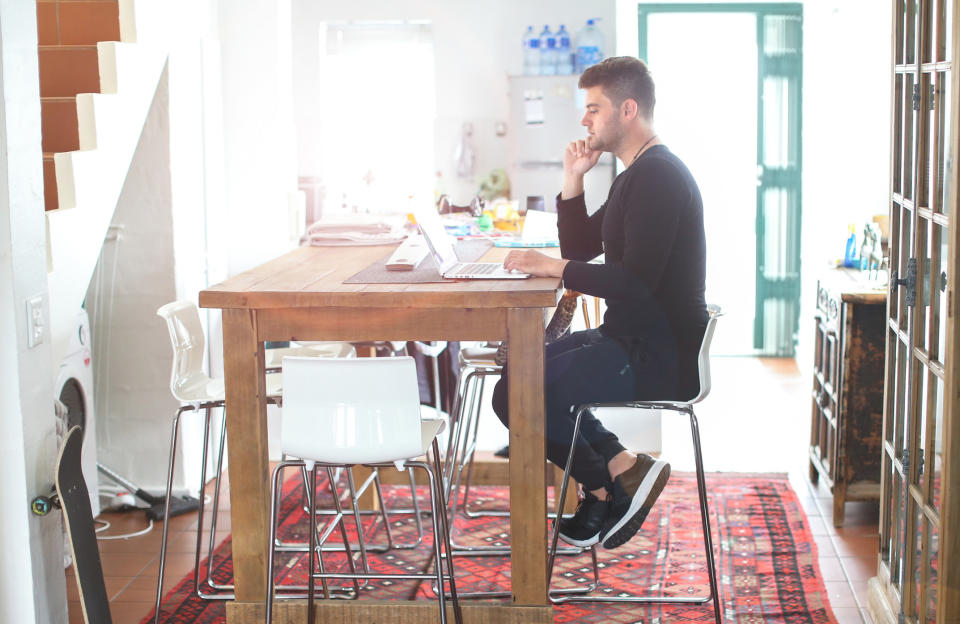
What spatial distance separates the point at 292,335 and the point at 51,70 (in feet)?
7.12

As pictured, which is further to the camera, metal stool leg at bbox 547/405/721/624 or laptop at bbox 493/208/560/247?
laptop at bbox 493/208/560/247

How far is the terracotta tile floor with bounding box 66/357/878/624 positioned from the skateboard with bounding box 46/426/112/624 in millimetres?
766

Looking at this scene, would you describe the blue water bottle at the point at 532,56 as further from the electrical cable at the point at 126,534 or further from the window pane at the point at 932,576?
the window pane at the point at 932,576

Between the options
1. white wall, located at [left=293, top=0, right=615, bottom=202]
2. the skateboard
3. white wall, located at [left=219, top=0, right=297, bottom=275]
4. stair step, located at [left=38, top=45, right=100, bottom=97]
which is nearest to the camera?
the skateboard

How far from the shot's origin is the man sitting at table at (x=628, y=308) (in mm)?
3111

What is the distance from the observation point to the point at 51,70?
450cm

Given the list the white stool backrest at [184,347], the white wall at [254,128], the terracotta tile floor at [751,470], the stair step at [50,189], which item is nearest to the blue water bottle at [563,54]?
the terracotta tile floor at [751,470]

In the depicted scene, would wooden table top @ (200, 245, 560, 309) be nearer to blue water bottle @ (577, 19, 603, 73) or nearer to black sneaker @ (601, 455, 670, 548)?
black sneaker @ (601, 455, 670, 548)

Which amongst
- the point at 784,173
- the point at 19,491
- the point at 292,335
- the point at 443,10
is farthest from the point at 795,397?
the point at 19,491

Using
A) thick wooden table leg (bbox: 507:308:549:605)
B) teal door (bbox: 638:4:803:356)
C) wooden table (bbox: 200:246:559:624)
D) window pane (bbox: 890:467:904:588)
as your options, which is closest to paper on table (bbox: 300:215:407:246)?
wooden table (bbox: 200:246:559:624)

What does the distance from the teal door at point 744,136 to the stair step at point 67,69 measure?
4.65m

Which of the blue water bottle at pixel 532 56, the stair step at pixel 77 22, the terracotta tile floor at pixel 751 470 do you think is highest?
the blue water bottle at pixel 532 56

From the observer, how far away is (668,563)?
403 cm

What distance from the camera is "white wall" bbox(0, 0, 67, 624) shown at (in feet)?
8.55
